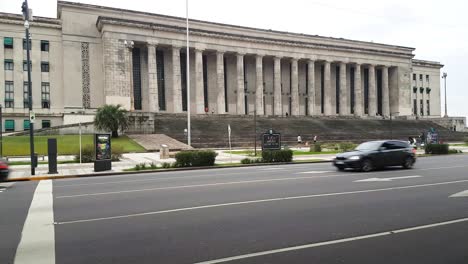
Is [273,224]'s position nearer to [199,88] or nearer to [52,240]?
[52,240]

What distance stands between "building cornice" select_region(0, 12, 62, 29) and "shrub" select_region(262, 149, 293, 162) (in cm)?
4834

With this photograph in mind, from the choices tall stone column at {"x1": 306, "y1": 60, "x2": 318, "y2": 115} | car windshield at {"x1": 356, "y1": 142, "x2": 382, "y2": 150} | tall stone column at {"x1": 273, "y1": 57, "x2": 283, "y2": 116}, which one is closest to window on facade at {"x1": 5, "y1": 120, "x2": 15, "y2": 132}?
tall stone column at {"x1": 273, "y1": 57, "x2": 283, "y2": 116}

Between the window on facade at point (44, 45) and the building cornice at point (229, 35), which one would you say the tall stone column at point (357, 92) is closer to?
the building cornice at point (229, 35)

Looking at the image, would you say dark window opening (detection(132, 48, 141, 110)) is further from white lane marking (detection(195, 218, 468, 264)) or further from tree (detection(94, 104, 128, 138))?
white lane marking (detection(195, 218, 468, 264))

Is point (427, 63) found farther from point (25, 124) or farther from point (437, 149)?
point (25, 124)

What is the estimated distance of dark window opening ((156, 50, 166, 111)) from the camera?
64500 millimetres

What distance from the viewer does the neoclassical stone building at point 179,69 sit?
56562 mm

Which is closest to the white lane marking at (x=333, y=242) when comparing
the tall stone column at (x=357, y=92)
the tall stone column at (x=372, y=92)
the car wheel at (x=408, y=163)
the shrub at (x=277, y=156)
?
the car wheel at (x=408, y=163)

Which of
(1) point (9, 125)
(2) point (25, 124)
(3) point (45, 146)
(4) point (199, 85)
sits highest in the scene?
(4) point (199, 85)

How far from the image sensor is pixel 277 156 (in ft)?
81.0

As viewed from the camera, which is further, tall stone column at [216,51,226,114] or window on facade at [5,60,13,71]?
tall stone column at [216,51,226,114]

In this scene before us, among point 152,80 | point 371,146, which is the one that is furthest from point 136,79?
point 371,146

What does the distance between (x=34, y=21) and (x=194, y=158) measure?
4846 cm

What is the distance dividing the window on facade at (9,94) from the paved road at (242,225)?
51992mm
